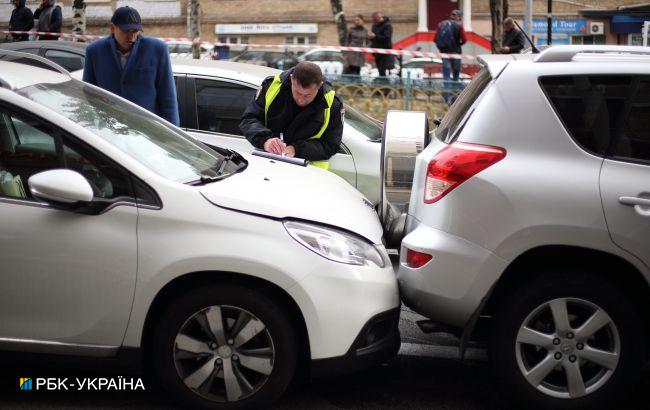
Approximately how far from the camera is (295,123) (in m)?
5.89

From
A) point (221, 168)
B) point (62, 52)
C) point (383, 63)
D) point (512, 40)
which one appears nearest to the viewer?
point (221, 168)

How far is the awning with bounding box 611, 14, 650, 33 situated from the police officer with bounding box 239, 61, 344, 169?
34.6 m

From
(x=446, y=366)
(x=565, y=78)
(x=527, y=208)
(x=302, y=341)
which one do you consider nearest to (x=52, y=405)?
(x=302, y=341)

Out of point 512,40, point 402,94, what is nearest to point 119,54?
point 402,94

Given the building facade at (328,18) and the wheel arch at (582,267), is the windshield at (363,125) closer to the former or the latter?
the wheel arch at (582,267)

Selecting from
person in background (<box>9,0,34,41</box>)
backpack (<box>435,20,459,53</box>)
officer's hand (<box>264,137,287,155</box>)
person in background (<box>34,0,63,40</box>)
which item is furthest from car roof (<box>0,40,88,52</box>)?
backpack (<box>435,20,459,53</box>)

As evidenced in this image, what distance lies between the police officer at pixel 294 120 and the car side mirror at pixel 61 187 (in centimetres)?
199

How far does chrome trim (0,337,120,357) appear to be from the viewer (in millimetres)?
4004

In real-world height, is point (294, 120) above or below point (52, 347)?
above

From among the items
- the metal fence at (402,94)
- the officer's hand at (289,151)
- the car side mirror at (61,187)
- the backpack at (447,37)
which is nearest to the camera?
the car side mirror at (61,187)

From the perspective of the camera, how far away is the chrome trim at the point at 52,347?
400 cm

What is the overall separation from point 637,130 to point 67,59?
7.33 metres

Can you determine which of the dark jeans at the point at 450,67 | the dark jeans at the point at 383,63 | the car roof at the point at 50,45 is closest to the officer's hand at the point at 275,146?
the car roof at the point at 50,45

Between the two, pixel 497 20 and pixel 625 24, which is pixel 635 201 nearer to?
pixel 497 20
